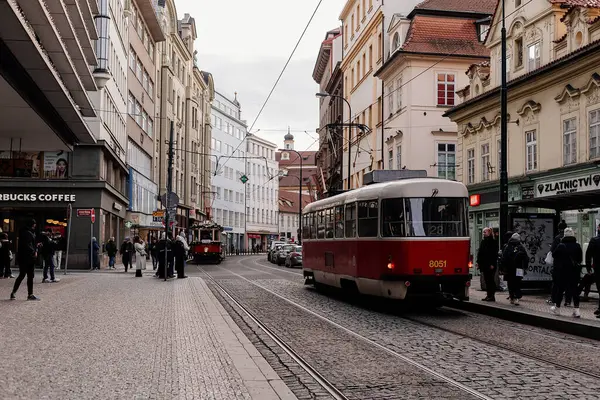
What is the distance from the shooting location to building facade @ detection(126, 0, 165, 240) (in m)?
52.2

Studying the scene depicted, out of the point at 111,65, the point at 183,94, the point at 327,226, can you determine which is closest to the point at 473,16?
the point at 111,65

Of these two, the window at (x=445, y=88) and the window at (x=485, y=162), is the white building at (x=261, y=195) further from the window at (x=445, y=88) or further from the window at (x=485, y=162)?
the window at (x=485, y=162)

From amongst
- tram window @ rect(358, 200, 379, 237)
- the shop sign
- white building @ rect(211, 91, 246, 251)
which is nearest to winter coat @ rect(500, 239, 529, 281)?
tram window @ rect(358, 200, 379, 237)

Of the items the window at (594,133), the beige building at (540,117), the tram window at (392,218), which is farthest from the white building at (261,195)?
the tram window at (392,218)

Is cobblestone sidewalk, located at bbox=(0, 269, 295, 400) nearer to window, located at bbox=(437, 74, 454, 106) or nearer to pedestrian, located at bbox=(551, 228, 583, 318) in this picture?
pedestrian, located at bbox=(551, 228, 583, 318)

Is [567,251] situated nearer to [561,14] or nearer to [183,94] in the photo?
[561,14]

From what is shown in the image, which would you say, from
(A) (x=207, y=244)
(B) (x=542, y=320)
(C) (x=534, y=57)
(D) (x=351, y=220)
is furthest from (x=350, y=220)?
(A) (x=207, y=244)

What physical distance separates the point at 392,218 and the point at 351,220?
2367mm

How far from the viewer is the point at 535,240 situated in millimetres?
20969

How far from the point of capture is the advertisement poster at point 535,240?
20.8 m

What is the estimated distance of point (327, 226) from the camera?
2166 centimetres

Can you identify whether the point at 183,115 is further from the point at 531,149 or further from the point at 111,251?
the point at 531,149

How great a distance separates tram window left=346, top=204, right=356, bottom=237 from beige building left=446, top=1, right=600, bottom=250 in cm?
433

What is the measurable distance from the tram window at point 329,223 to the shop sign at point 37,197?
2113cm
